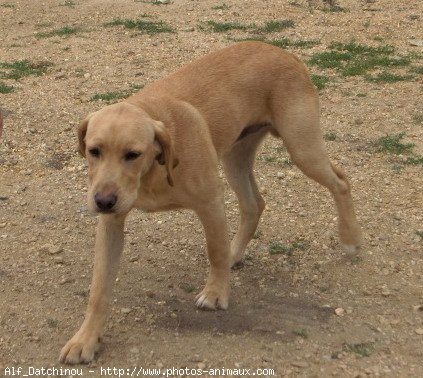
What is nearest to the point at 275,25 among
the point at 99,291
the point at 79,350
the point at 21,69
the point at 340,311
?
the point at 21,69

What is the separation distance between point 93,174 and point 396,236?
2.55 meters

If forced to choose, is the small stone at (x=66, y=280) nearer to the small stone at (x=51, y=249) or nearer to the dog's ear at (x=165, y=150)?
the small stone at (x=51, y=249)

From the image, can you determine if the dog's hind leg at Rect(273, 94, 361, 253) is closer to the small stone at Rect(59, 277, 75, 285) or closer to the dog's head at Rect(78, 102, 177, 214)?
the dog's head at Rect(78, 102, 177, 214)

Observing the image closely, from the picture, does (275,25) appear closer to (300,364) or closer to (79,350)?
(300,364)

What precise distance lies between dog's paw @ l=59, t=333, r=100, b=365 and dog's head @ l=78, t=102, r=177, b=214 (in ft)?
2.56

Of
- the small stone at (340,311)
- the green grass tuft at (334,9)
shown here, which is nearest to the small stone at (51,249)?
the small stone at (340,311)

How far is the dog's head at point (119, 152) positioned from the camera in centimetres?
360

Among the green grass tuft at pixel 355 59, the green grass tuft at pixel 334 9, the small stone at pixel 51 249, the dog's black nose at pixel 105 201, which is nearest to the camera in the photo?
the dog's black nose at pixel 105 201

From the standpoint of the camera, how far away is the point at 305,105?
4785 millimetres

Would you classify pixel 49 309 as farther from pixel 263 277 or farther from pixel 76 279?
pixel 263 277

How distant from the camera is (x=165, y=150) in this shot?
389 centimetres

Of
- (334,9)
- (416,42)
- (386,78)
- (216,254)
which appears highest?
(216,254)

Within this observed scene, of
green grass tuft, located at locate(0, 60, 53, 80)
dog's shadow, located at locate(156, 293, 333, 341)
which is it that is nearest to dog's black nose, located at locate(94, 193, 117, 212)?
dog's shadow, located at locate(156, 293, 333, 341)

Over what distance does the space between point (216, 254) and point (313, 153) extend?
1007 mm
